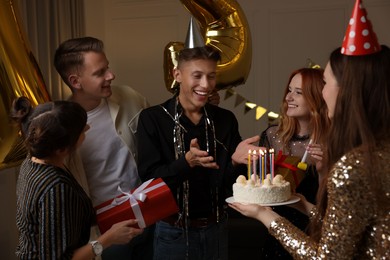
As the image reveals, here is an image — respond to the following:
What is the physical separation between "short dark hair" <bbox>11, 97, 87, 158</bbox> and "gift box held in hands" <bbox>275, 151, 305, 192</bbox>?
30.2 inches

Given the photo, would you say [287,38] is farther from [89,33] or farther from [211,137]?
[211,137]

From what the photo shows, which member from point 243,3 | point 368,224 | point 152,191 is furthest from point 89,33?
point 368,224

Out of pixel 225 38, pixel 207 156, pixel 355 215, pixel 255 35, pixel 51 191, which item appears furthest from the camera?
pixel 255 35

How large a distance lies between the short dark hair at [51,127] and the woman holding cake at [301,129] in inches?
37.9

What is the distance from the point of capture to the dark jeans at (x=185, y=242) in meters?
2.21

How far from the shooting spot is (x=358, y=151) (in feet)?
4.13

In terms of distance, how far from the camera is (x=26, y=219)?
5.28 ft

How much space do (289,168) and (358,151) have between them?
2.67 feet

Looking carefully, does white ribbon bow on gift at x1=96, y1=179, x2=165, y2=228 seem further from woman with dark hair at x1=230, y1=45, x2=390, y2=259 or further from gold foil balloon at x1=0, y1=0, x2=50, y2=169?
woman with dark hair at x1=230, y1=45, x2=390, y2=259

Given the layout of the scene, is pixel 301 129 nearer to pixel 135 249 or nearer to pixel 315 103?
pixel 315 103

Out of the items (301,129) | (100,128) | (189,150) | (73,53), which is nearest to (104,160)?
(100,128)

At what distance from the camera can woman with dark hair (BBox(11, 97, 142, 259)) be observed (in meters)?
1.59

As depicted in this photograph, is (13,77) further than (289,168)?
No

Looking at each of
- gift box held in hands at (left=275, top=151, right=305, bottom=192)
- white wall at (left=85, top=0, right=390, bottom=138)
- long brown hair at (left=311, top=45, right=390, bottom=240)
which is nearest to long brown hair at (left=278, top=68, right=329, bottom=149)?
gift box held in hands at (left=275, top=151, right=305, bottom=192)
